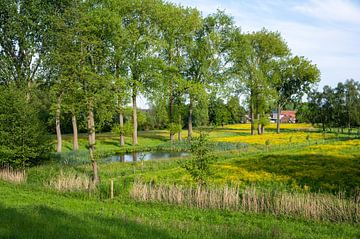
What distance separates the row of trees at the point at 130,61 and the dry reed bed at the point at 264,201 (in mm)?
6342

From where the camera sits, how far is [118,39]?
46.4 m

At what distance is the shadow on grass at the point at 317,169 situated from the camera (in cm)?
2189

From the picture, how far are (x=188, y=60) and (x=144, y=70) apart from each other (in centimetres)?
1383

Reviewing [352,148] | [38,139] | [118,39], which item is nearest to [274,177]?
[38,139]

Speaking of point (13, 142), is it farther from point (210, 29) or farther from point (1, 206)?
point (210, 29)

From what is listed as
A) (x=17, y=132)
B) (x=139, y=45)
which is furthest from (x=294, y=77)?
(x=17, y=132)

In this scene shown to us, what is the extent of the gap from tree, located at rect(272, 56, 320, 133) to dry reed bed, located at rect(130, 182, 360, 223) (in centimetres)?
6648

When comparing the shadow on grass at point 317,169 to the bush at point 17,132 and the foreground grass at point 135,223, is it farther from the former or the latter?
the bush at point 17,132

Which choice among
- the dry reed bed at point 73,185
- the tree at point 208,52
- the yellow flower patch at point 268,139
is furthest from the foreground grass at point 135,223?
the tree at point 208,52

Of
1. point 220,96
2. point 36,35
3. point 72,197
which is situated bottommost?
point 72,197

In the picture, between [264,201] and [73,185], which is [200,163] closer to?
[264,201]

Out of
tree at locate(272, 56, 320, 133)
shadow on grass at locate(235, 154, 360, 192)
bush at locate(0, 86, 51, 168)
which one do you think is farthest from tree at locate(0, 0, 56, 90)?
tree at locate(272, 56, 320, 133)

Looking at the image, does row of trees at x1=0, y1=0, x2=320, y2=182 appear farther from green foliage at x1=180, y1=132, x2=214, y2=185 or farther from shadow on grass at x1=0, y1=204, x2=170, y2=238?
shadow on grass at x1=0, y1=204, x2=170, y2=238

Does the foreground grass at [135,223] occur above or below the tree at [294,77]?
below
